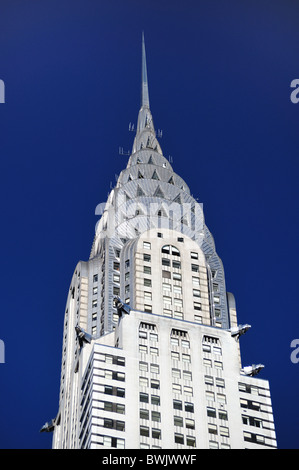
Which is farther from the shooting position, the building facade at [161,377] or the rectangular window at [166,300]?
the rectangular window at [166,300]

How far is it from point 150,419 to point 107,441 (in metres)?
8.13

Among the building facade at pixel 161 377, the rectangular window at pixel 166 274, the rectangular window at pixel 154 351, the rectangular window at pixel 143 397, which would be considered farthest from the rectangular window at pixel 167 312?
the rectangular window at pixel 143 397

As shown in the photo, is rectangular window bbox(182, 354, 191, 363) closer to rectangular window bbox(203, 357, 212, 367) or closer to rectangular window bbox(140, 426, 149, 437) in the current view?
rectangular window bbox(203, 357, 212, 367)

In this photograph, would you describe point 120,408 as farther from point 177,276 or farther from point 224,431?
point 177,276

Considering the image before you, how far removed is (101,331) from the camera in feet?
643

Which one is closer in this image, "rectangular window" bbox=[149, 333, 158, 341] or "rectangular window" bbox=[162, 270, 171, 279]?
"rectangular window" bbox=[149, 333, 158, 341]

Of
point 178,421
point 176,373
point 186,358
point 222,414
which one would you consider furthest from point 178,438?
point 186,358

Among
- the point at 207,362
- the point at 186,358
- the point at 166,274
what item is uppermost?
the point at 166,274

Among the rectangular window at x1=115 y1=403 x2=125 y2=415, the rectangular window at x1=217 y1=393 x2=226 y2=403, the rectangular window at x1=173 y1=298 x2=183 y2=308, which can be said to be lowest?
the rectangular window at x1=115 y1=403 x2=125 y2=415

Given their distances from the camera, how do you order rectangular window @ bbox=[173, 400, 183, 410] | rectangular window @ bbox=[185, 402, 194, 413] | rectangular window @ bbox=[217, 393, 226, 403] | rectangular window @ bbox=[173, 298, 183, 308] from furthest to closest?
1. rectangular window @ bbox=[173, 298, 183, 308]
2. rectangular window @ bbox=[217, 393, 226, 403]
3. rectangular window @ bbox=[185, 402, 194, 413]
4. rectangular window @ bbox=[173, 400, 183, 410]

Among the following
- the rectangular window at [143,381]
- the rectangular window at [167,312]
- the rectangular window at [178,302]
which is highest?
the rectangular window at [178,302]

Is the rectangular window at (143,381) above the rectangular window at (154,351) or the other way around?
the other way around

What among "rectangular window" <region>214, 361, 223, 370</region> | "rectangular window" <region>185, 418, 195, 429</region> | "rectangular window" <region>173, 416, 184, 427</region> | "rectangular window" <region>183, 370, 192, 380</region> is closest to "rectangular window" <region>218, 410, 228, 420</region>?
"rectangular window" <region>185, 418, 195, 429</region>

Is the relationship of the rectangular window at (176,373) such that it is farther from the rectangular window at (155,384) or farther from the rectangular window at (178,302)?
the rectangular window at (178,302)
